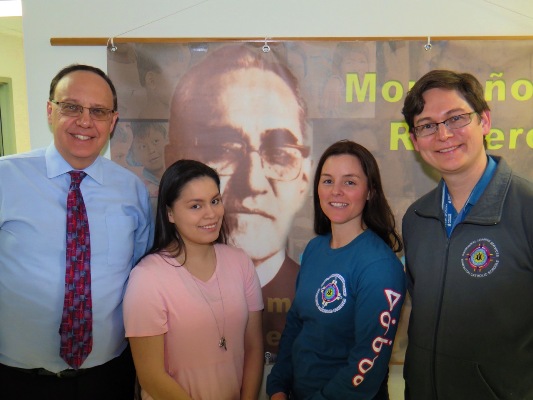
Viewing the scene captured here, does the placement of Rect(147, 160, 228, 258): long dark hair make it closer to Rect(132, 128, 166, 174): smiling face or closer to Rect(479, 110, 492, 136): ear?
Rect(132, 128, 166, 174): smiling face

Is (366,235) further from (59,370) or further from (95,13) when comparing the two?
(95,13)

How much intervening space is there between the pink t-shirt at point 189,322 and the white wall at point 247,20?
1187 millimetres

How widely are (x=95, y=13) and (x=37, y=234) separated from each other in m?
1.17

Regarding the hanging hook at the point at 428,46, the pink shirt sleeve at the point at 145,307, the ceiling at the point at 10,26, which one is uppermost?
the ceiling at the point at 10,26

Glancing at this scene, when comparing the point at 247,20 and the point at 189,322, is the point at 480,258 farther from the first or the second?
the point at 247,20

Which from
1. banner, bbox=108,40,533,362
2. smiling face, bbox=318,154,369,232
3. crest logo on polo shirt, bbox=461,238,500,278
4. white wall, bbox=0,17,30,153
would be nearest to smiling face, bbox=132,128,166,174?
banner, bbox=108,40,533,362

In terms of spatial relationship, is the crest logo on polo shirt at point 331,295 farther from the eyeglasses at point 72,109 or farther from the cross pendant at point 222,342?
the eyeglasses at point 72,109

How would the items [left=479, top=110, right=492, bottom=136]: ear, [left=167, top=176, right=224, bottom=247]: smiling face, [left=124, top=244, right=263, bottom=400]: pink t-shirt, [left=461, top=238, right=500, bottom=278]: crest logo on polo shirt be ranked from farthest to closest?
[left=167, top=176, right=224, bottom=247]: smiling face → [left=124, top=244, right=263, bottom=400]: pink t-shirt → [left=479, top=110, right=492, bottom=136]: ear → [left=461, top=238, right=500, bottom=278]: crest logo on polo shirt

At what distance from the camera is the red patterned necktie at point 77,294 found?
1.59 metres

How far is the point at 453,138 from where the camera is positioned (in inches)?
53.4

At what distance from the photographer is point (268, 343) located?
7.36 feet

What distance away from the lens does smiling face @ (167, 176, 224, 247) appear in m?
1.64

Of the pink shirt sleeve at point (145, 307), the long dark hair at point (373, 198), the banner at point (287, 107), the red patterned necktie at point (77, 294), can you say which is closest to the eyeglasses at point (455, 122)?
the long dark hair at point (373, 198)

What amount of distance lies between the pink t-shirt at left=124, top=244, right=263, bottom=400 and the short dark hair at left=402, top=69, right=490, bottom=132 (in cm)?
96
